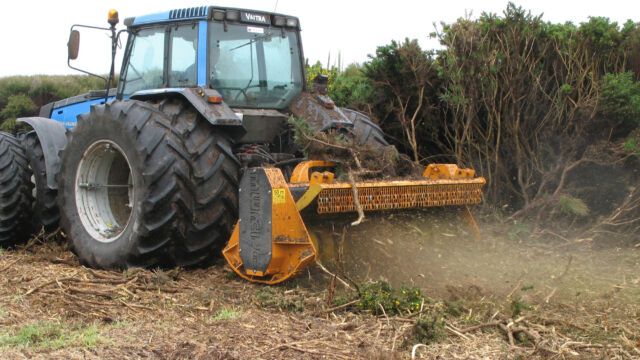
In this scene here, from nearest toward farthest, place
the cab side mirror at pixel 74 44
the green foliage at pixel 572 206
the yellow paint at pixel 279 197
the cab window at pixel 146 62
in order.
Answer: the yellow paint at pixel 279 197 → the cab window at pixel 146 62 → the cab side mirror at pixel 74 44 → the green foliage at pixel 572 206

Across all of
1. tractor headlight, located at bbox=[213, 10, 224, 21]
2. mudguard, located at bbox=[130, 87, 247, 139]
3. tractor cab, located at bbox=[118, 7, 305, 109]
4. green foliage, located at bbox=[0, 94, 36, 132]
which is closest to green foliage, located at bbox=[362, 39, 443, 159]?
tractor cab, located at bbox=[118, 7, 305, 109]

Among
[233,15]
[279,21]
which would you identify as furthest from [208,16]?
[279,21]

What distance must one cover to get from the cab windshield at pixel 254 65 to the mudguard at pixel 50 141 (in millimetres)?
1818

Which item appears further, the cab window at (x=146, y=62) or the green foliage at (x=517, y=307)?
the cab window at (x=146, y=62)

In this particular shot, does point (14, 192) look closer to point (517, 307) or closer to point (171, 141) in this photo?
point (171, 141)

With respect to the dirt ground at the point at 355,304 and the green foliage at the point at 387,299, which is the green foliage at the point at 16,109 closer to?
the dirt ground at the point at 355,304

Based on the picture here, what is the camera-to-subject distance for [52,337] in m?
3.33

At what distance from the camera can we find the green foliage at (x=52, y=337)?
124 inches

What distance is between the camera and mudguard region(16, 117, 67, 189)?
5941 mm

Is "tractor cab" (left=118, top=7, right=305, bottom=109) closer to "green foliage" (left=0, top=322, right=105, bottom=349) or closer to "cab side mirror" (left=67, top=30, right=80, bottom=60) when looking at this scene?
"cab side mirror" (left=67, top=30, right=80, bottom=60)

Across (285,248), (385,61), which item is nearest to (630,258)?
(285,248)

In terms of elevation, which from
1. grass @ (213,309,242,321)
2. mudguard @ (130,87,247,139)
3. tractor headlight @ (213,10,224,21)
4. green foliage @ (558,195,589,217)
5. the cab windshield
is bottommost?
grass @ (213,309,242,321)

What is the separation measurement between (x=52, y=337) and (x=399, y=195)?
259 centimetres

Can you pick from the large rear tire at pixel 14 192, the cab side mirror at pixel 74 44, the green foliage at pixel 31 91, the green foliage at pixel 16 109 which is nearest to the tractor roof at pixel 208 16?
the cab side mirror at pixel 74 44
